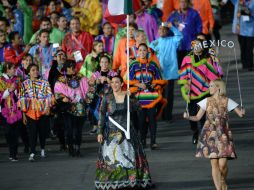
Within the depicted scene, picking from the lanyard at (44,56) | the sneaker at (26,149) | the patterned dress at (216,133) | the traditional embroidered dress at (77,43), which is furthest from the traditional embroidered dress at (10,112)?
the patterned dress at (216,133)

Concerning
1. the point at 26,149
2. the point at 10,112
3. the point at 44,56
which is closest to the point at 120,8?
the point at 10,112

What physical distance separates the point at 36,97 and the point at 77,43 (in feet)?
13.0

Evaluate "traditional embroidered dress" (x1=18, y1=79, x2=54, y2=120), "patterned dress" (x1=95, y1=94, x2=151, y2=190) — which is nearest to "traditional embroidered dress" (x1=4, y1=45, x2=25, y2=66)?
"traditional embroidered dress" (x1=18, y1=79, x2=54, y2=120)

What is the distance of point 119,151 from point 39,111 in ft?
11.0

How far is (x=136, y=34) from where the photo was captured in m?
20.9

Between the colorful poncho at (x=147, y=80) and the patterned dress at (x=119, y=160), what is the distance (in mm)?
3240

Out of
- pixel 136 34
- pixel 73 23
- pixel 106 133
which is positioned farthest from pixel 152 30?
pixel 106 133

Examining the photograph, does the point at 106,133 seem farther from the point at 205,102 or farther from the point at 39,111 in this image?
the point at 39,111

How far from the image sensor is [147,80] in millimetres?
19938

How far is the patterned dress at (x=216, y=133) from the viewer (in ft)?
51.9

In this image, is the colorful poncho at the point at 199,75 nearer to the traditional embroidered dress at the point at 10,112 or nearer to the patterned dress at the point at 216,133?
the traditional embroidered dress at the point at 10,112

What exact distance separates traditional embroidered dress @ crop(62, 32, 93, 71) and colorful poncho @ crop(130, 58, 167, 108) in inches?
136

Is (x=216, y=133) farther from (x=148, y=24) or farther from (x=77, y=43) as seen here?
(x=148, y=24)

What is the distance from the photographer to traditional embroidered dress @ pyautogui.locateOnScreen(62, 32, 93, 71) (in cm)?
2338
